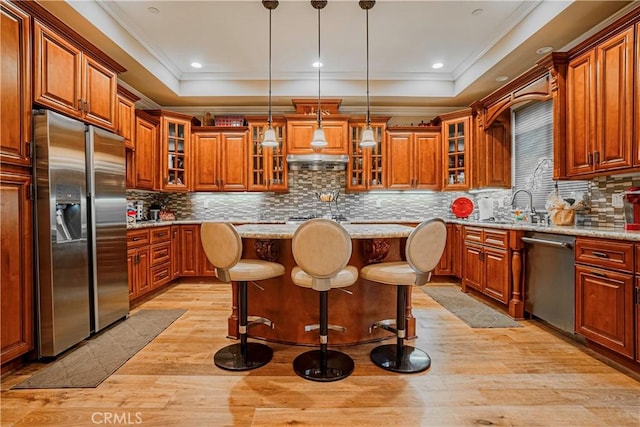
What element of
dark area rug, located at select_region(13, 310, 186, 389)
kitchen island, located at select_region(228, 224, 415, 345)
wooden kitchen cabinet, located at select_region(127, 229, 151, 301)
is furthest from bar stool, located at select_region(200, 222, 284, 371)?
wooden kitchen cabinet, located at select_region(127, 229, 151, 301)

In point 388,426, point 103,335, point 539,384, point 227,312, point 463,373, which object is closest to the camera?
point 388,426

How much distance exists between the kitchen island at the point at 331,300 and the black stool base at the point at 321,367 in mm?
211

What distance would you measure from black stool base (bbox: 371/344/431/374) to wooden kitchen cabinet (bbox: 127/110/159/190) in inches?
145

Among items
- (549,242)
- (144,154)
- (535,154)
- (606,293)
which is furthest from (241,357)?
(535,154)

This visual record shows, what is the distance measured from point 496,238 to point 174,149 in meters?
4.66

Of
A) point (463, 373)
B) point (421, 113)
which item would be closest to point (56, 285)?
point (463, 373)

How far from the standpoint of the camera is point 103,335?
2.79 meters

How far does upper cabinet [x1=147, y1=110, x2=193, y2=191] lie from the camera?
15.5ft

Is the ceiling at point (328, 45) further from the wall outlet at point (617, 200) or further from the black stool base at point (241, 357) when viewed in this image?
the black stool base at point (241, 357)

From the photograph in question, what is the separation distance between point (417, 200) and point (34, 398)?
5130mm

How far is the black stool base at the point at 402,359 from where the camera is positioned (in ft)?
7.15

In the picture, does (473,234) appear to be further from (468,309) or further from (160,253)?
(160,253)

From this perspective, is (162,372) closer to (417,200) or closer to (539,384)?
(539,384)

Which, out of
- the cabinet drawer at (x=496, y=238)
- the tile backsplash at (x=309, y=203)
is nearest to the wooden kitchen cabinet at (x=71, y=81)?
the tile backsplash at (x=309, y=203)
